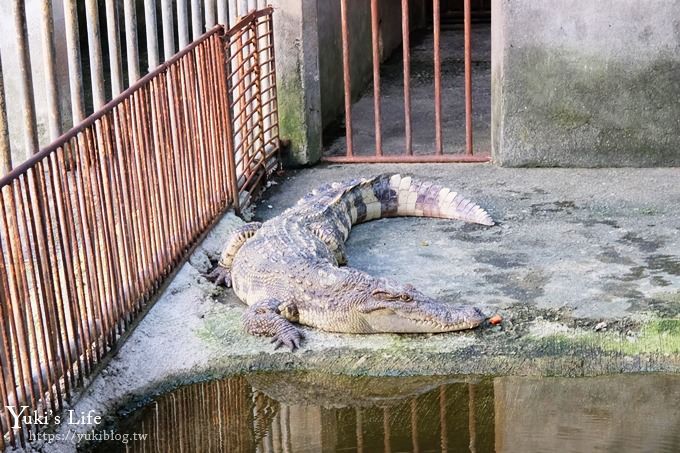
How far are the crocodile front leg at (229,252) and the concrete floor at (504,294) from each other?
0.31 ft

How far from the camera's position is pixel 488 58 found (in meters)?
13.1

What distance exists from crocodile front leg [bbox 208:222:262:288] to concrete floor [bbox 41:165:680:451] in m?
0.10

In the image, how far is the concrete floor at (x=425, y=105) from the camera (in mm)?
9578

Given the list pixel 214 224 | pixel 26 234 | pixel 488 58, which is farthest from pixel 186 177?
pixel 488 58

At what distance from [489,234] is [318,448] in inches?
104

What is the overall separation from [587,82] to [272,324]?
358cm

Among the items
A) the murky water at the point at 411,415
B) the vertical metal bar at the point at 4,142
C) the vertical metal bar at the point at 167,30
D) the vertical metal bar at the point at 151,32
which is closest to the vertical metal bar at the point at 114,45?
the vertical metal bar at the point at 151,32

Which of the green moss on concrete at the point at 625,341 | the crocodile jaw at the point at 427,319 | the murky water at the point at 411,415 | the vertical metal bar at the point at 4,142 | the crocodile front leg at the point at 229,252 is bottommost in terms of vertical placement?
the murky water at the point at 411,415

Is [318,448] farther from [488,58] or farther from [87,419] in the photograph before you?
[488,58]

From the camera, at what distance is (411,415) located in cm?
516

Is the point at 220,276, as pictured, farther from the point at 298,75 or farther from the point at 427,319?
the point at 298,75

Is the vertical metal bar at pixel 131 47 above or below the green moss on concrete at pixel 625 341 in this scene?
above

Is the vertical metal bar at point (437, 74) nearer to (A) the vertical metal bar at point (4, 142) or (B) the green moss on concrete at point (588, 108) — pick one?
(B) the green moss on concrete at point (588, 108)

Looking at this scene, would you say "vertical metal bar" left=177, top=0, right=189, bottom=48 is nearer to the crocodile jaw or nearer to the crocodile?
the crocodile
